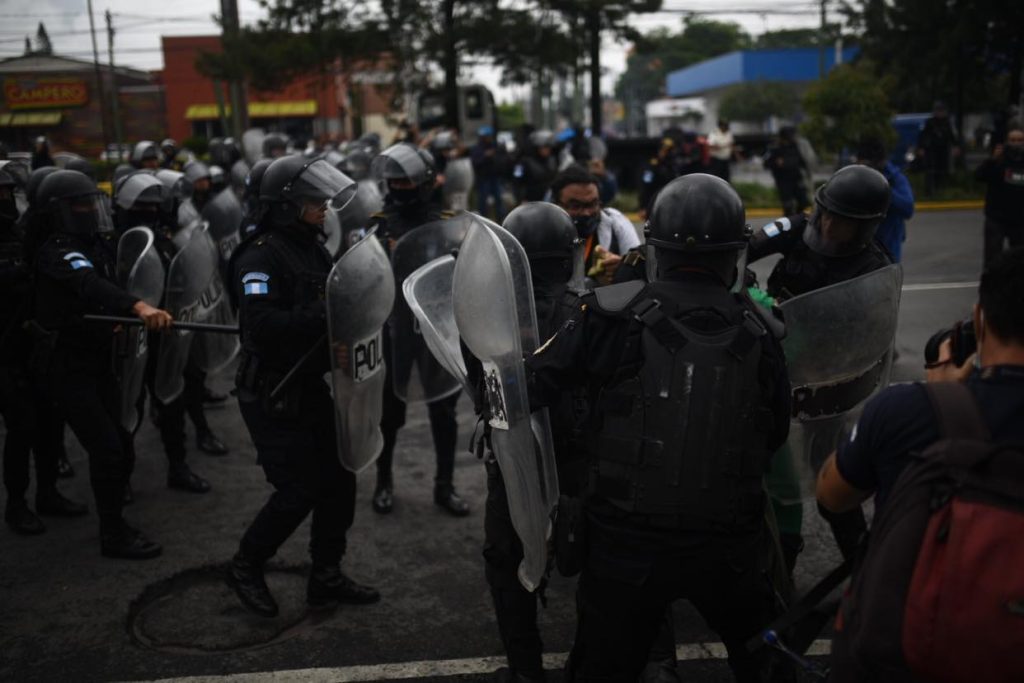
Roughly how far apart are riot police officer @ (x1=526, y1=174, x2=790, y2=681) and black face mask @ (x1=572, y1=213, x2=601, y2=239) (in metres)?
1.80

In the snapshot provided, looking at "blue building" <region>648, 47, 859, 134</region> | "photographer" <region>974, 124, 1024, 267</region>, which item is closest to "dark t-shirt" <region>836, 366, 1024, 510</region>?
"photographer" <region>974, 124, 1024, 267</region>

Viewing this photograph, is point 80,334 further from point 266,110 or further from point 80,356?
point 266,110

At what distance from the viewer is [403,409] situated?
17.9 feet

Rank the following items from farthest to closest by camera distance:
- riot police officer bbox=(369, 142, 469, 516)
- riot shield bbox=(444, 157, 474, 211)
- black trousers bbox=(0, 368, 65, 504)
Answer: riot shield bbox=(444, 157, 474, 211) → riot police officer bbox=(369, 142, 469, 516) → black trousers bbox=(0, 368, 65, 504)

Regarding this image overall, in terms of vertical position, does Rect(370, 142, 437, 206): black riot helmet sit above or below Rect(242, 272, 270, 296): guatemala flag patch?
above

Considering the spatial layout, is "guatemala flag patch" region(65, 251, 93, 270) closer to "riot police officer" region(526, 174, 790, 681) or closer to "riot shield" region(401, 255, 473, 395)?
"riot shield" region(401, 255, 473, 395)

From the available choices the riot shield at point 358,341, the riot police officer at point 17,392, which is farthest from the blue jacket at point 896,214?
the riot police officer at point 17,392

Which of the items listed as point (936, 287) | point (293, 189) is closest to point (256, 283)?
point (293, 189)

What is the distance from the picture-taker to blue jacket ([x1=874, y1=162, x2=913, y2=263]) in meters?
6.13

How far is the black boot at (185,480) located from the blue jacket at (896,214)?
4392mm

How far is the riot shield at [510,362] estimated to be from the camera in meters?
2.68

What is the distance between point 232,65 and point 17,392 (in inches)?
626

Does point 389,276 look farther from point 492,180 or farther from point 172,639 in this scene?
point 492,180

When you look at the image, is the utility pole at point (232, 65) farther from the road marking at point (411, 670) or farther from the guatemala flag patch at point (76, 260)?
the road marking at point (411, 670)
